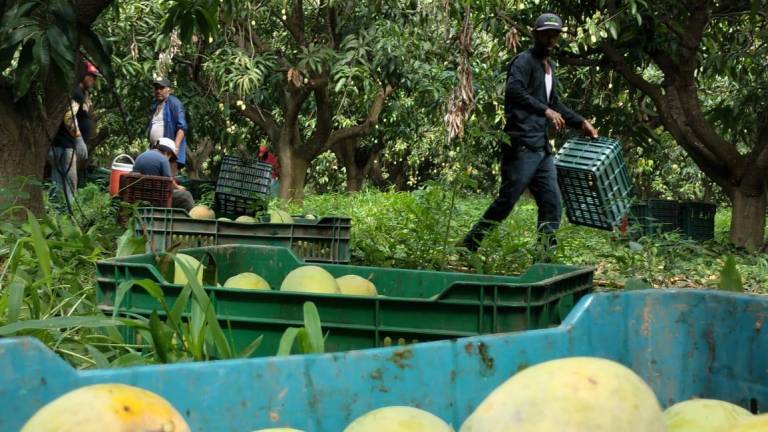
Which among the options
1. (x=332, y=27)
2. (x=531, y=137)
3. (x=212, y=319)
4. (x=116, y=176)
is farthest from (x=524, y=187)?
(x=332, y=27)

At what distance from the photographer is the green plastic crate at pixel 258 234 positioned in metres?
3.46

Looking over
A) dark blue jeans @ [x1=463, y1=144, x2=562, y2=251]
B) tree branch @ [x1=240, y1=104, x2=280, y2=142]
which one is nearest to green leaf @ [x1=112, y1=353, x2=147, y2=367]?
dark blue jeans @ [x1=463, y1=144, x2=562, y2=251]

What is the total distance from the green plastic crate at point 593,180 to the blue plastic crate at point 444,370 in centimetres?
Answer: 444

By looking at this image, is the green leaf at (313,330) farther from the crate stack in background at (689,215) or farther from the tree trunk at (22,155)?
the crate stack in background at (689,215)

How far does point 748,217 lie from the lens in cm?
760

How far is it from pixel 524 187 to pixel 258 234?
2.10 m

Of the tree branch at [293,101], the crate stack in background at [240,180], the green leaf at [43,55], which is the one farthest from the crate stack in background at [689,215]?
the green leaf at [43,55]

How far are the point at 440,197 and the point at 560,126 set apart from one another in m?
0.80

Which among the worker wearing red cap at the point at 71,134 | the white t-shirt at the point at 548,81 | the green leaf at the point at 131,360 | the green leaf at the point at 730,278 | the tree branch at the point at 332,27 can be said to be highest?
the tree branch at the point at 332,27

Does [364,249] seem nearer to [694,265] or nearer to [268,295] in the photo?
[694,265]

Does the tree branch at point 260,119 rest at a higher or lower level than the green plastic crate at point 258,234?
higher

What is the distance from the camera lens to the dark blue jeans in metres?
5.07

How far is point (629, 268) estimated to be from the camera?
16.4ft

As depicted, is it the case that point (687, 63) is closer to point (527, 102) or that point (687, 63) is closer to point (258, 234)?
point (527, 102)
